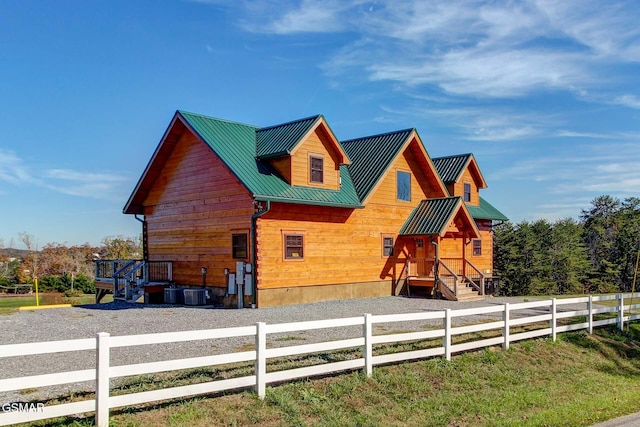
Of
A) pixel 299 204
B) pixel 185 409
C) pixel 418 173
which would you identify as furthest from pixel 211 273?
pixel 185 409

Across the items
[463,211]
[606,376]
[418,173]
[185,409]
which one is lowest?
[606,376]

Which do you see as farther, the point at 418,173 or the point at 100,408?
the point at 418,173

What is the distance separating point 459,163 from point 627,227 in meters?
25.3


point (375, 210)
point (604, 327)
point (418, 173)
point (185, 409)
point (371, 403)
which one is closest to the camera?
point (185, 409)

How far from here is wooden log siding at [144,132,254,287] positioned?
20375 millimetres

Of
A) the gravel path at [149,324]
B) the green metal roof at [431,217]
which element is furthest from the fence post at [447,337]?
the green metal roof at [431,217]

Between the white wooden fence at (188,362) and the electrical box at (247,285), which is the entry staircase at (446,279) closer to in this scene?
the electrical box at (247,285)

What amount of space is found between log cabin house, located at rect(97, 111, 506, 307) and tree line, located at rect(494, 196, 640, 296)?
17144 millimetres

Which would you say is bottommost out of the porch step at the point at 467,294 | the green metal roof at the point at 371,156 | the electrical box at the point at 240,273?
the porch step at the point at 467,294

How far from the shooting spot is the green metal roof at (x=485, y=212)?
102 ft

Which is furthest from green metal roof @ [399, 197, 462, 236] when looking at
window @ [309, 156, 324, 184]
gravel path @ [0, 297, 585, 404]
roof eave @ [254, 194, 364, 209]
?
window @ [309, 156, 324, 184]

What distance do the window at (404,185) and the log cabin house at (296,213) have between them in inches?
2.0

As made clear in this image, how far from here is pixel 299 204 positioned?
20750 millimetres

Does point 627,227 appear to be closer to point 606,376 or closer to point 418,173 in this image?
point 418,173
